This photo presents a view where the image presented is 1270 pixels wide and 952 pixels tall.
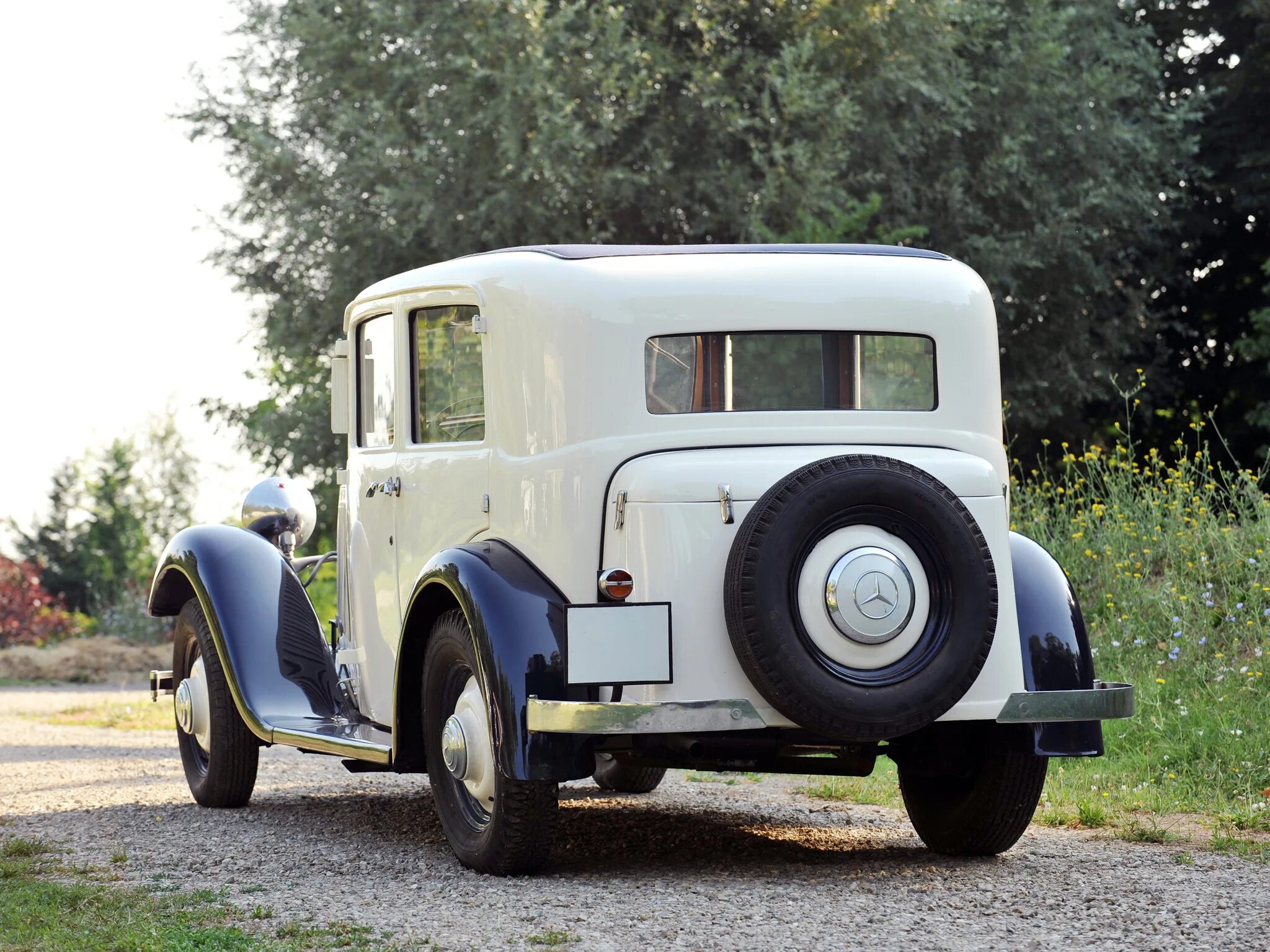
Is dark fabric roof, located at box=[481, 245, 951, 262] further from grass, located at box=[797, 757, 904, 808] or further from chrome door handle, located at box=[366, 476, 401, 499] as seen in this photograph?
grass, located at box=[797, 757, 904, 808]

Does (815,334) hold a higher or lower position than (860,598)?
higher

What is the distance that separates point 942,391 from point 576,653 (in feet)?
5.38

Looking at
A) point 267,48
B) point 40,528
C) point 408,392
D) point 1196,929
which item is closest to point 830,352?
point 408,392

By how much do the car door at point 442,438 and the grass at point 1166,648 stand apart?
8.62 ft

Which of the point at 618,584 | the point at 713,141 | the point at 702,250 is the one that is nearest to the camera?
the point at 618,584

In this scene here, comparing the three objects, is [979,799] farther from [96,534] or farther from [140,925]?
[96,534]

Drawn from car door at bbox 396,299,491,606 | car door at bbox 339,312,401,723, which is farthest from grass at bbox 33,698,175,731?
car door at bbox 396,299,491,606

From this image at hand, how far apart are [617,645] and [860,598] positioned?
747 millimetres

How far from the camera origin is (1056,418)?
62.0 feet

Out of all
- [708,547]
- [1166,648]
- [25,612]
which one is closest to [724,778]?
[1166,648]

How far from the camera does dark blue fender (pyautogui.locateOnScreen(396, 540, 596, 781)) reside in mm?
4699

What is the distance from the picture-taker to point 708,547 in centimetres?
473

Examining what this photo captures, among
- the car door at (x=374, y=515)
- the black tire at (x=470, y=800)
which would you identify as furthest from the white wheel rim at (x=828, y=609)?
the car door at (x=374, y=515)

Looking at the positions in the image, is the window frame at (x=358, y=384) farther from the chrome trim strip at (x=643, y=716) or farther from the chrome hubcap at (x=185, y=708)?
the chrome trim strip at (x=643, y=716)
